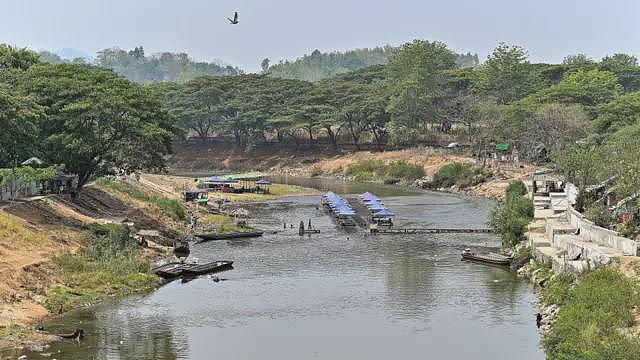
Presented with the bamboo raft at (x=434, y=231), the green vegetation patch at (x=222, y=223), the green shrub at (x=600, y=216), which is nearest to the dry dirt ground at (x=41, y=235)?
the green vegetation patch at (x=222, y=223)

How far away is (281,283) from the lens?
192ft

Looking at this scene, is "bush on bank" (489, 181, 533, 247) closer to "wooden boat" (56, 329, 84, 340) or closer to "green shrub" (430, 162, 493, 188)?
"wooden boat" (56, 329, 84, 340)

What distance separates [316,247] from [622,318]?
1395 inches

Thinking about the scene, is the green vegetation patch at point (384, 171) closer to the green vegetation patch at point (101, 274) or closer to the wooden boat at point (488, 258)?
the wooden boat at point (488, 258)

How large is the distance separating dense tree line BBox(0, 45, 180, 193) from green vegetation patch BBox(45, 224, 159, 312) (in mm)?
9584

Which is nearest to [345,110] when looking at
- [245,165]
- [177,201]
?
[245,165]

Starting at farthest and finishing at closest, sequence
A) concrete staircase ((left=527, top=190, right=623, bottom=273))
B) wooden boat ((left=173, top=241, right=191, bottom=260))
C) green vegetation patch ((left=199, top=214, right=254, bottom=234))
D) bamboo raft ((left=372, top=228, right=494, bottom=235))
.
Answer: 1. green vegetation patch ((left=199, top=214, right=254, bottom=234))
2. bamboo raft ((left=372, top=228, right=494, bottom=235))
3. wooden boat ((left=173, top=241, right=191, bottom=260))
4. concrete staircase ((left=527, top=190, right=623, bottom=273))

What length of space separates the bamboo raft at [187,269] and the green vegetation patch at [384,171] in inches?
2676

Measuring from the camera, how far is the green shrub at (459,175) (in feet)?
383

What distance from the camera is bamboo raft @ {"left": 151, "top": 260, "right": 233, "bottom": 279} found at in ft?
198

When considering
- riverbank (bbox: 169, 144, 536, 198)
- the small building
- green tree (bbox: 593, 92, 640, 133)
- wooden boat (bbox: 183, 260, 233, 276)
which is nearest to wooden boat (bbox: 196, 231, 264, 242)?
wooden boat (bbox: 183, 260, 233, 276)

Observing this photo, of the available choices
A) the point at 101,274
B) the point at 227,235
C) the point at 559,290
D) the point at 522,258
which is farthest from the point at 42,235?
the point at 559,290

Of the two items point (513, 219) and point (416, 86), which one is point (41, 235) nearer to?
point (513, 219)

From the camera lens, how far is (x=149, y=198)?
281 feet
